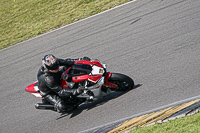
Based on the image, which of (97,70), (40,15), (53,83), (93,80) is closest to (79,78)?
(93,80)

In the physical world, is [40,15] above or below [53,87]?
above

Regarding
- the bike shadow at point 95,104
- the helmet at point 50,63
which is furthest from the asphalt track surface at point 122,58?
the helmet at point 50,63

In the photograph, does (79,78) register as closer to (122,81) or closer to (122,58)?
(122,81)

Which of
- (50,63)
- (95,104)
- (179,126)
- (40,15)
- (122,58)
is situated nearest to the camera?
(179,126)

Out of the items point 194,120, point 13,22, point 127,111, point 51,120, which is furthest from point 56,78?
point 13,22

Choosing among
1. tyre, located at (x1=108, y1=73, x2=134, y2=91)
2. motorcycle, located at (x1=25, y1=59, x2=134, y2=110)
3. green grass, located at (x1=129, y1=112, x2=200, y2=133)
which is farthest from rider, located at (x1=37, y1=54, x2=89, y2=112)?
green grass, located at (x1=129, y1=112, x2=200, y2=133)

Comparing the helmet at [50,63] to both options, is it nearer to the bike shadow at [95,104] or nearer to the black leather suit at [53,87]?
the black leather suit at [53,87]

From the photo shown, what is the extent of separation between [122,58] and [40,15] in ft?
30.7

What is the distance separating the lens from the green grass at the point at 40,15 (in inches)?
585

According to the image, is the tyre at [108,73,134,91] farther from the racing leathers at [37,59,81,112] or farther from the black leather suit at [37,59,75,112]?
the black leather suit at [37,59,75,112]

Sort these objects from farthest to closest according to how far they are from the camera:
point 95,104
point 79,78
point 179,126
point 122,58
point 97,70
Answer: point 122,58 → point 95,104 → point 79,78 → point 97,70 → point 179,126

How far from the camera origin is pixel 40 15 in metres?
Answer: 17.6

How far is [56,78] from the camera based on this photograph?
25.1 feet

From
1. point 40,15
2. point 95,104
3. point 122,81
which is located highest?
point 40,15
